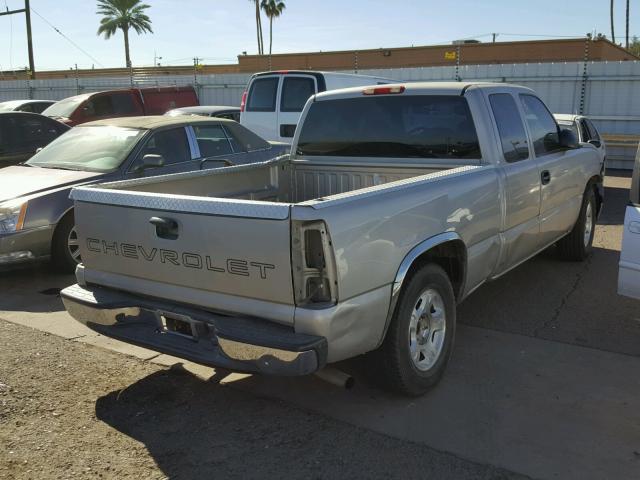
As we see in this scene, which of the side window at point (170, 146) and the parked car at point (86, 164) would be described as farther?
the side window at point (170, 146)

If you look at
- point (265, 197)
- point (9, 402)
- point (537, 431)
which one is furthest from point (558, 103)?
point (9, 402)

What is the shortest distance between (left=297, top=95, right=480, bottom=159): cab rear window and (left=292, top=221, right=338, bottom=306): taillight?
2.09 m

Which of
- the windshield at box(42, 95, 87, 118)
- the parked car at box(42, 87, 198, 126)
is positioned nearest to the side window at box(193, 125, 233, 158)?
the parked car at box(42, 87, 198, 126)

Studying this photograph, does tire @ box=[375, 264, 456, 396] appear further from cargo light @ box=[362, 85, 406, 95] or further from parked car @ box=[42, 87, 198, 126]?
parked car @ box=[42, 87, 198, 126]

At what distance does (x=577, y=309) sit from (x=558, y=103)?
12225mm

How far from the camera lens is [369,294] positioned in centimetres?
331

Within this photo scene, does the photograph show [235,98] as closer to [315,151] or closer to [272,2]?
[315,151]

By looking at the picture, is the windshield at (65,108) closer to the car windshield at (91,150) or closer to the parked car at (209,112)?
the parked car at (209,112)

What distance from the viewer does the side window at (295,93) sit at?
11711mm

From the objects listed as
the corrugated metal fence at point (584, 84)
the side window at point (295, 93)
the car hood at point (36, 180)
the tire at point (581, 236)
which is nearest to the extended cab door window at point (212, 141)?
the car hood at point (36, 180)

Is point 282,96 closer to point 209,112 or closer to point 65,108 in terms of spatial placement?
point 209,112

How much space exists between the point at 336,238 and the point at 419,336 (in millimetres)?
1166

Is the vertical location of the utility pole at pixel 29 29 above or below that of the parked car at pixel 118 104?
above

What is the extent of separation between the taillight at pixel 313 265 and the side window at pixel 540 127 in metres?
3.06
